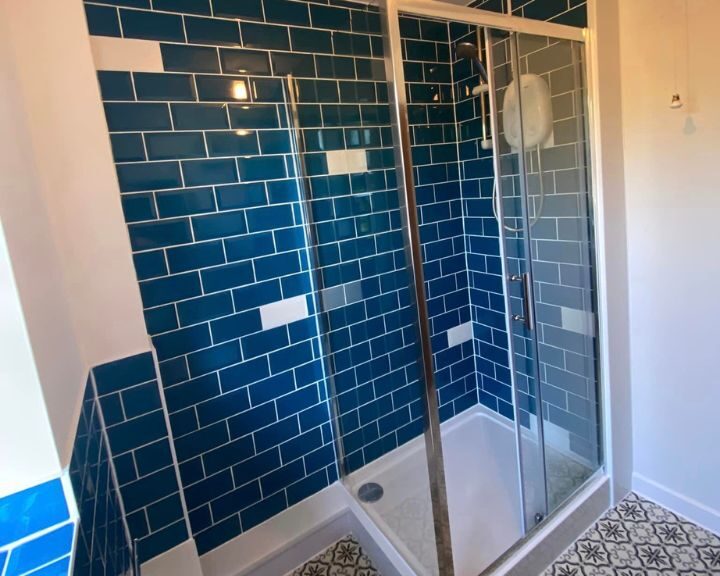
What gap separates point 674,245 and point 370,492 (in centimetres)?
154

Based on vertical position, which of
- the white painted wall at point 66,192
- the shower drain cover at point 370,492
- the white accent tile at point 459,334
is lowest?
the shower drain cover at point 370,492

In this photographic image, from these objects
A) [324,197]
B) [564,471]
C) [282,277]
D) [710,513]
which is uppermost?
[324,197]

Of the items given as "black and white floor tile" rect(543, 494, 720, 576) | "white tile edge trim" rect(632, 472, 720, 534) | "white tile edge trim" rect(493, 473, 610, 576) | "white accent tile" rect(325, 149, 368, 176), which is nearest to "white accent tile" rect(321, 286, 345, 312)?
"white accent tile" rect(325, 149, 368, 176)

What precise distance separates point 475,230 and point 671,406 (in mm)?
1121

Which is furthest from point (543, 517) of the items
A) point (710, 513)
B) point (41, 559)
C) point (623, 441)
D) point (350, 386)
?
point (41, 559)

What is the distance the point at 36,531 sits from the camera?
0.75 m

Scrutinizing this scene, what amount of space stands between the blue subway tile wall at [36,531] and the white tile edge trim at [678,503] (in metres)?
2.13

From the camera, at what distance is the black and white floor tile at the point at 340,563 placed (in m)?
1.78

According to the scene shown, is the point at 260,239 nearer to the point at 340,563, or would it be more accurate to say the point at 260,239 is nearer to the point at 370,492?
the point at 370,492

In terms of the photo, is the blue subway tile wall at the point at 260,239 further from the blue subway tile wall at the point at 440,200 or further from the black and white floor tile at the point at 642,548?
the black and white floor tile at the point at 642,548

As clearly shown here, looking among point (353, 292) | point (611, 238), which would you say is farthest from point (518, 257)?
point (353, 292)

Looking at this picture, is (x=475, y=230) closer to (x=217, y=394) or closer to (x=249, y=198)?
(x=249, y=198)

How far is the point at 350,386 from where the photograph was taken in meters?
1.92

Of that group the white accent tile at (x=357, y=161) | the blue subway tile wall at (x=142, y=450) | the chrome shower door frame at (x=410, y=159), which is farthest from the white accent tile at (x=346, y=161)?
the blue subway tile wall at (x=142, y=450)
